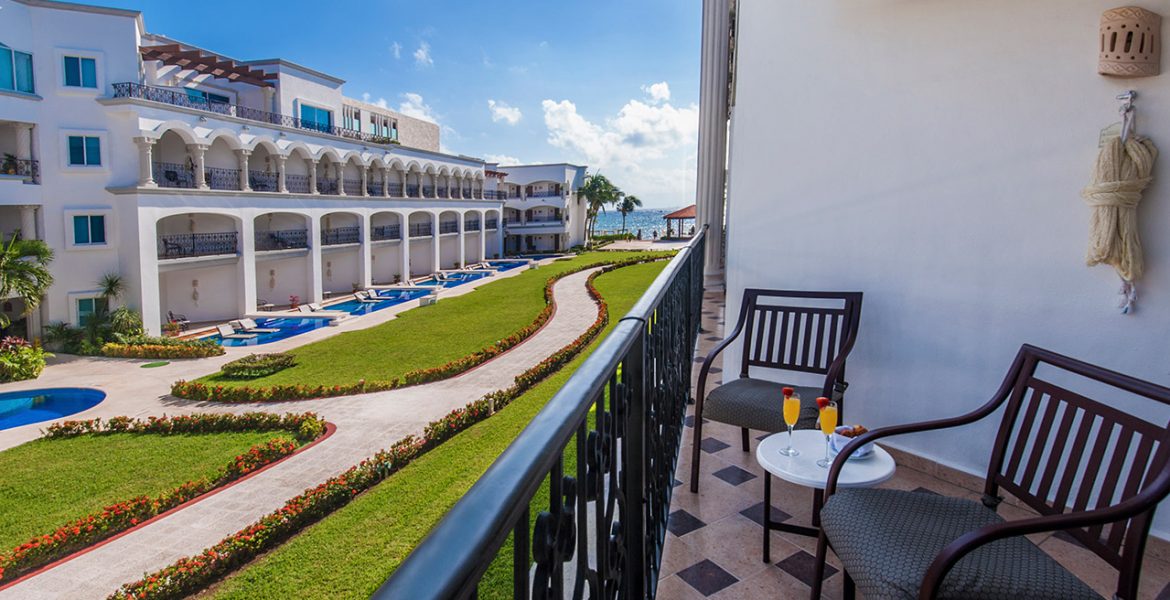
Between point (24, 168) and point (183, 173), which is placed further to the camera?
point (183, 173)

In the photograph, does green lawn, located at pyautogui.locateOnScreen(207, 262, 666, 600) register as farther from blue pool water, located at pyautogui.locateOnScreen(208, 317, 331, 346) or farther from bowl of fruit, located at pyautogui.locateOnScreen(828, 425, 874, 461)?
blue pool water, located at pyautogui.locateOnScreen(208, 317, 331, 346)

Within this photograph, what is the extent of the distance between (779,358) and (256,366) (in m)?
15.4

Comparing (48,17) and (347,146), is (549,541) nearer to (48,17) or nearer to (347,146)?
(48,17)

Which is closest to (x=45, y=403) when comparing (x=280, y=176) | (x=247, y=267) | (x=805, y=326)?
(x=247, y=267)

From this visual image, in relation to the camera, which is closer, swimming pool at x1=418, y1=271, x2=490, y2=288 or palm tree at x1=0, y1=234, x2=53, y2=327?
palm tree at x1=0, y1=234, x2=53, y2=327

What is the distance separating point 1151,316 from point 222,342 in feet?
79.8

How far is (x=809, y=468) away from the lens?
2.53 meters

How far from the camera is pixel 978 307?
3.32m

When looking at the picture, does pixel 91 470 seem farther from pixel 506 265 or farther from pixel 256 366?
pixel 506 265

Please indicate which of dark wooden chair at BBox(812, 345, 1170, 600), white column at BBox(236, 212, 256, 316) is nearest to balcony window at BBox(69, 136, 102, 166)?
white column at BBox(236, 212, 256, 316)

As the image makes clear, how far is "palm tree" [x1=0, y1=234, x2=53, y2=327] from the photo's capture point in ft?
58.2

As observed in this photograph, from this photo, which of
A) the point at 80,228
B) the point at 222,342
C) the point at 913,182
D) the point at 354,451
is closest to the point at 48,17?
the point at 80,228

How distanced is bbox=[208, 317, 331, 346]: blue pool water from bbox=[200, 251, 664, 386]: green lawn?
3.20m

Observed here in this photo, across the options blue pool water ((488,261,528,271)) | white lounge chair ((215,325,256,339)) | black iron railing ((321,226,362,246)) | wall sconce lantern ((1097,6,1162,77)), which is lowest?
white lounge chair ((215,325,256,339))
